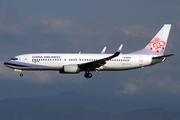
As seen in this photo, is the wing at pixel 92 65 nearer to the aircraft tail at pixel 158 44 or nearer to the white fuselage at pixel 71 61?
the white fuselage at pixel 71 61

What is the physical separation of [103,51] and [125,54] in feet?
21.6

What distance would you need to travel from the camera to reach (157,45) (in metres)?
68.5

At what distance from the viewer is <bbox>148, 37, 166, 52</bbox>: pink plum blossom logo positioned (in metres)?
68.1

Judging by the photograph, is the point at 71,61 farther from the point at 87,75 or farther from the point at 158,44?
the point at 158,44

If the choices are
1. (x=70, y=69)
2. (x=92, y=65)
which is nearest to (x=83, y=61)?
(x=92, y=65)

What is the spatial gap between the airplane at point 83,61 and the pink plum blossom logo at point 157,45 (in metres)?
0.08

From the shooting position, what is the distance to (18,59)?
205 feet

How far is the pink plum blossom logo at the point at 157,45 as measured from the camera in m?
68.1

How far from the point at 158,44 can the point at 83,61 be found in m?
15.7

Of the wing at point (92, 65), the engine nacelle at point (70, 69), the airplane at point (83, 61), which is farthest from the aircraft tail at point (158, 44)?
the engine nacelle at point (70, 69)

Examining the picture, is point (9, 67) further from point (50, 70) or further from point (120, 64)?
point (120, 64)

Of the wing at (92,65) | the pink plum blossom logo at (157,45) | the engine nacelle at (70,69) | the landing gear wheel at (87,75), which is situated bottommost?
the landing gear wheel at (87,75)

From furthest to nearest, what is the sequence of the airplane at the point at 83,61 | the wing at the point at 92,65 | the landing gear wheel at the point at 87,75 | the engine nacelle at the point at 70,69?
the landing gear wheel at the point at 87,75 < the airplane at the point at 83,61 < the engine nacelle at the point at 70,69 < the wing at the point at 92,65

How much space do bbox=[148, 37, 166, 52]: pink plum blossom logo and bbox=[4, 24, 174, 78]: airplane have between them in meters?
0.08
